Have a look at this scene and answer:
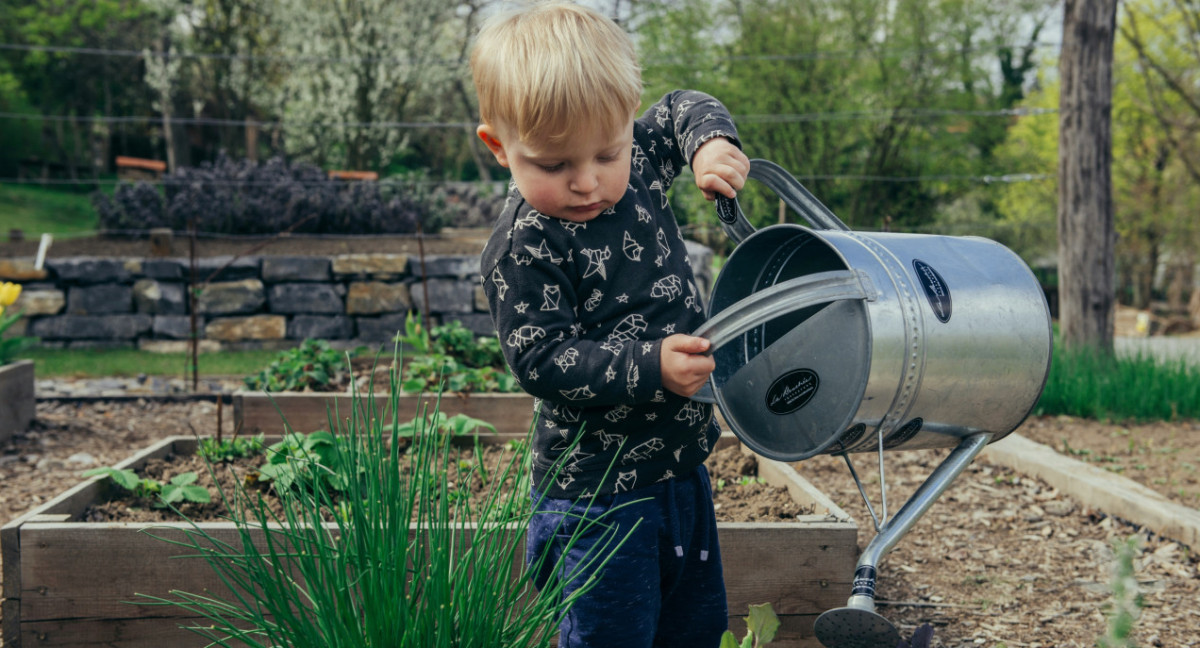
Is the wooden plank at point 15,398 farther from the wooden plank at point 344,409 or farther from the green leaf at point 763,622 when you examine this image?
the green leaf at point 763,622

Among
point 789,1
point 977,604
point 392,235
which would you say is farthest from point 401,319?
point 789,1

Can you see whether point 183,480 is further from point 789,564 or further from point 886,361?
point 886,361

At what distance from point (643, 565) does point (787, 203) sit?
0.66 meters

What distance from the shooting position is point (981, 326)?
125 centimetres

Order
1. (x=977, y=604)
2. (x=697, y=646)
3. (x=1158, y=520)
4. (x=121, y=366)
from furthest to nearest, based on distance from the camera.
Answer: (x=121, y=366), (x=1158, y=520), (x=977, y=604), (x=697, y=646)

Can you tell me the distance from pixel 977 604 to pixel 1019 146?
18.0 metres

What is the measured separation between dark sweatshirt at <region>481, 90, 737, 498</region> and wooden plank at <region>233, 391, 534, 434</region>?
184 cm

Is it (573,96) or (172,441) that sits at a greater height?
(573,96)

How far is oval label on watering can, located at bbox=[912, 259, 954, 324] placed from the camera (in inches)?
47.9

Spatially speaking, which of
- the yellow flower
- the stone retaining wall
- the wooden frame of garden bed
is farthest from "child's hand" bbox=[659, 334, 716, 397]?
the stone retaining wall

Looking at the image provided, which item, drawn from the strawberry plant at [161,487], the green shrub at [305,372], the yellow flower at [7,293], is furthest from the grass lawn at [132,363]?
the strawberry plant at [161,487]

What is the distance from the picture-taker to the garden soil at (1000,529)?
2.30 m

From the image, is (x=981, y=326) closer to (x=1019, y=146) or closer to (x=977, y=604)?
(x=977, y=604)

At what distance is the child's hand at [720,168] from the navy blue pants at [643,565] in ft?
1.64
